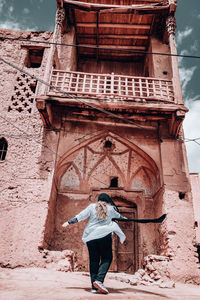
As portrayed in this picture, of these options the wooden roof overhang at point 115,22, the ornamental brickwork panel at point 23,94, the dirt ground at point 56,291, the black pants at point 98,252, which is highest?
the wooden roof overhang at point 115,22

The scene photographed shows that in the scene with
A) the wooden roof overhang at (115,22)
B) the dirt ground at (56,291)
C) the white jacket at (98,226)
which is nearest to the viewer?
the dirt ground at (56,291)

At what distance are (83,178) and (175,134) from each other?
131 inches

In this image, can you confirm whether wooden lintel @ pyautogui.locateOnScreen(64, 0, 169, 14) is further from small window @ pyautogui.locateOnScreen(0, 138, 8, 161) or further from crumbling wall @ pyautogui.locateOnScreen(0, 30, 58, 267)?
small window @ pyautogui.locateOnScreen(0, 138, 8, 161)

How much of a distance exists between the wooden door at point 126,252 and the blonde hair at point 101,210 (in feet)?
14.1

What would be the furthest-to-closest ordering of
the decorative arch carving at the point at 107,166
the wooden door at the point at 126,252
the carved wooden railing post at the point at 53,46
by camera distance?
1. the decorative arch carving at the point at 107,166
2. the wooden door at the point at 126,252
3. the carved wooden railing post at the point at 53,46

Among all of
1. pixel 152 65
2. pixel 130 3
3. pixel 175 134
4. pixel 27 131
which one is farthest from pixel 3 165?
pixel 130 3

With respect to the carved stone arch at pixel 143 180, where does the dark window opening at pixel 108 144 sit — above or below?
above

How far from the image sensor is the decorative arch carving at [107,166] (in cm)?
781

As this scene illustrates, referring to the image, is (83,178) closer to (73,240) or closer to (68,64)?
(73,240)

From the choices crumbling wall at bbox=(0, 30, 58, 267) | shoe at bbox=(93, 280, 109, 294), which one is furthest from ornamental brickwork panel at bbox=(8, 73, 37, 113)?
shoe at bbox=(93, 280, 109, 294)

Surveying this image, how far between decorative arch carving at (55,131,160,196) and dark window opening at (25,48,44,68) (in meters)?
4.10

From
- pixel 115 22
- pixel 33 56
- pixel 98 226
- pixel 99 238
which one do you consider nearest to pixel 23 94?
pixel 33 56

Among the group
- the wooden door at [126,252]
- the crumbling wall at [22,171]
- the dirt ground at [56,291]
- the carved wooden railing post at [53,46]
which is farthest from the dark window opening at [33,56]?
the dirt ground at [56,291]

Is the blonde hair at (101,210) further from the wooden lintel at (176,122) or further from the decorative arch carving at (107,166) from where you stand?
the wooden lintel at (176,122)
